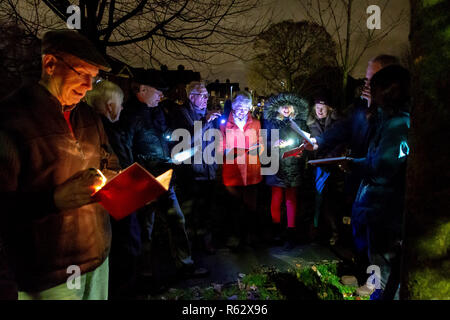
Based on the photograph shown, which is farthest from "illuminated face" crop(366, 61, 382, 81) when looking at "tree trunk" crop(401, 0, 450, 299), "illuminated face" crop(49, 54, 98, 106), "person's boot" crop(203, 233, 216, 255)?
"person's boot" crop(203, 233, 216, 255)

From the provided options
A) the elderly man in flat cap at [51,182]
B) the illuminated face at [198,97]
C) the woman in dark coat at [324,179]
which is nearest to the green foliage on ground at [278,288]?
the woman in dark coat at [324,179]

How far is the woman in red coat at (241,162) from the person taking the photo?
5355 mm

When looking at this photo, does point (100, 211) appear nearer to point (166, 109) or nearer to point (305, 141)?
point (166, 109)

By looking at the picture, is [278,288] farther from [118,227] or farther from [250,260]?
[118,227]

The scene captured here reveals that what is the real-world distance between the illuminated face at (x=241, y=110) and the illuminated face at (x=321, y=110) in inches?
59.8

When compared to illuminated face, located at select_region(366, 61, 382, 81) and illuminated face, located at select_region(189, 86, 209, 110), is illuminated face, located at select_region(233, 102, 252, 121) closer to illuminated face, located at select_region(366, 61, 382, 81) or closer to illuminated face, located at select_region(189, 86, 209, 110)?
illuminated face, located at select_region(189, 86, 209, 110)

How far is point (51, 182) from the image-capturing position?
186 centimetres

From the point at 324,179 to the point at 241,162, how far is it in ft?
5.05

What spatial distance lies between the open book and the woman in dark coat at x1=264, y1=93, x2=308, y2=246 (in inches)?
155

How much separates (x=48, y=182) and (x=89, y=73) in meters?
0.78

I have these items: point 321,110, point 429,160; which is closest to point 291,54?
point 321,110

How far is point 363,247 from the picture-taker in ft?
10.6

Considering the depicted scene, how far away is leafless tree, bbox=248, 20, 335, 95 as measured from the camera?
2366cm
